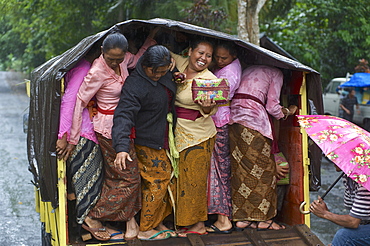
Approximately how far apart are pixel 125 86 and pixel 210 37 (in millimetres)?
855

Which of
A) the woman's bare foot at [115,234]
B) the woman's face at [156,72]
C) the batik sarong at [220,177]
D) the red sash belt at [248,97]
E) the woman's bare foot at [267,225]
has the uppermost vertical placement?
the woman's face at [156,72]

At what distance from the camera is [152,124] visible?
13.0 ft

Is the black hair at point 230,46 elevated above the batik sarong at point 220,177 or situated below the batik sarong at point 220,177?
above

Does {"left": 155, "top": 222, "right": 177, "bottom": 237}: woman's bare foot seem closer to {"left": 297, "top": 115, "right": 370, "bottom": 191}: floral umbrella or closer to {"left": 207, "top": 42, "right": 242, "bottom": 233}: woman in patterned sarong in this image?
→ {"left": 207, "top": 42, "right": 242, "bottom": 233}: woman in patterned sarong

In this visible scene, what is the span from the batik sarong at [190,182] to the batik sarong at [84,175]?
0.68 metres

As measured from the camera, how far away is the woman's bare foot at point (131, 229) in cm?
397

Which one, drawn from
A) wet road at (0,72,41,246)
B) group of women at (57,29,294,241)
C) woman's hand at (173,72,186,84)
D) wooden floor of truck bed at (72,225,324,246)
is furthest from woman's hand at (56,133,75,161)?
wet road at (0,72,41,246)

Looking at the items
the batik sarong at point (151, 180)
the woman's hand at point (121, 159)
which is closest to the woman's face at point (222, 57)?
the batik sarong at point (151, 180)

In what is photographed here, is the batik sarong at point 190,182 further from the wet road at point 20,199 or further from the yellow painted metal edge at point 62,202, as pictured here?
the wet road at point 20,199

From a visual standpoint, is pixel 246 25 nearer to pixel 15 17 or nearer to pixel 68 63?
pixel 68 63

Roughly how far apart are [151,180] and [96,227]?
0.57 metres

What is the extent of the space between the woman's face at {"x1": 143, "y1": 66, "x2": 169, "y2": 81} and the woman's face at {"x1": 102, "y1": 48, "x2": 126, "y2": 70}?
218mm

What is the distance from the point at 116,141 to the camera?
11.8ft

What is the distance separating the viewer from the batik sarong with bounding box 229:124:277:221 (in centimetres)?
421
